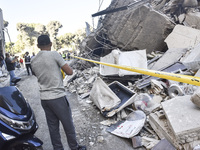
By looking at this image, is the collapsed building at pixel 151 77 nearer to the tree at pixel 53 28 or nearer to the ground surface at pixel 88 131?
the ground surface at pixel 88 131

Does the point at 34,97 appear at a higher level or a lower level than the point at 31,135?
lower

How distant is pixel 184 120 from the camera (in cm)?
188

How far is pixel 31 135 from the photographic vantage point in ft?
6.16

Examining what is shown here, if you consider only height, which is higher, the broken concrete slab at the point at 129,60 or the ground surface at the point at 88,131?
the broken concrete slab at the point at 129,60

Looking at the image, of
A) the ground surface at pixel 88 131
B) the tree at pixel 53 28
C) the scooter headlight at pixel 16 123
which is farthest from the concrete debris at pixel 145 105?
the tree at pixel 53 28

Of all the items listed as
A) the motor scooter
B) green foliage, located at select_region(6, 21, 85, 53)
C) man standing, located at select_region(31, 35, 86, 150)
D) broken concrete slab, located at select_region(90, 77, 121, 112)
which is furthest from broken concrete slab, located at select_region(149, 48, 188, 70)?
green foliage, located at select_region(6, 21, 85, 53)

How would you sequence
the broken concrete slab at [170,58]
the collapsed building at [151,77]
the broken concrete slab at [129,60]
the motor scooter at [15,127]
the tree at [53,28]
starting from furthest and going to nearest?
the tree at [53,28]
the broken concrete slab at [170,58]
the broken concrete slab at [129,60]
the collapsed building at [151,77]
the motor scooter at [15,127]

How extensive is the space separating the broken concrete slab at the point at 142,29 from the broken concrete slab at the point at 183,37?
447mm

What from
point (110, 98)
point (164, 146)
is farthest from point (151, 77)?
point (164, 146)

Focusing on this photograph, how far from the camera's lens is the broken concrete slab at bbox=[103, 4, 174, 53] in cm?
612

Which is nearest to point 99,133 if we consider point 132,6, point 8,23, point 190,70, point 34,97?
point 190,70

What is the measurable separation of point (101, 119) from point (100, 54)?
6.55 metres

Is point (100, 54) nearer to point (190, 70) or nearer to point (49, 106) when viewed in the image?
point (190, 70)

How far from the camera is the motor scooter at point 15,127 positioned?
1.69 metres
